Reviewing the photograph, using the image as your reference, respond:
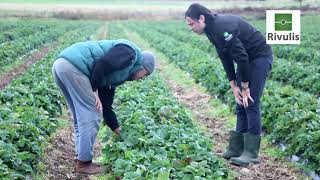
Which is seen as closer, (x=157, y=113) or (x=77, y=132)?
(x=77, y=132)

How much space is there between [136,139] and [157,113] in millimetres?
1546

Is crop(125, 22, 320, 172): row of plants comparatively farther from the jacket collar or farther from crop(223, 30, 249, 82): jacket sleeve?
the jacket collar

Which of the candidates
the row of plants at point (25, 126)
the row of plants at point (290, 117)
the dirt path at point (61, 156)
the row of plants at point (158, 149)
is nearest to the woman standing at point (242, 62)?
the row of plants at point (290, 117)

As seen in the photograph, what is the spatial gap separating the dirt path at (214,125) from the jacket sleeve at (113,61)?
2063mm

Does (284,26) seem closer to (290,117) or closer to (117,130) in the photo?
(290,117)

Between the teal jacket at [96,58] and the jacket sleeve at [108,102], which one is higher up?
the teal jacket at [96,58]

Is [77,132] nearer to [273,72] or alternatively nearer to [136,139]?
[136,139]

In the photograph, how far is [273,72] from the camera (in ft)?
45.3

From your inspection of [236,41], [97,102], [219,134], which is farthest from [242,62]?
[219,134]

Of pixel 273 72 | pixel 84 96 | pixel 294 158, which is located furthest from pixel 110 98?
pixel 273 72

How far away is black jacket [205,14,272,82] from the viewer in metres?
6.22

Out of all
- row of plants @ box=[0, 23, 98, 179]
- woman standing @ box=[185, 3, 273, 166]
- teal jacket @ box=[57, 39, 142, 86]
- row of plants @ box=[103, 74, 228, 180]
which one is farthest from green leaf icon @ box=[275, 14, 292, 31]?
teal jacket @ box=[57, 39, 142, 86]

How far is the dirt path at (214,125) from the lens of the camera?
257 inches

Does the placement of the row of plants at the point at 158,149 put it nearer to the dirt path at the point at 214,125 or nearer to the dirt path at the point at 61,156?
the dirt path at the point at 61,156
